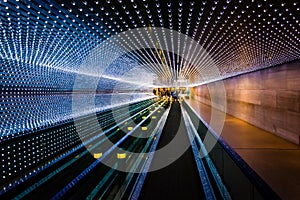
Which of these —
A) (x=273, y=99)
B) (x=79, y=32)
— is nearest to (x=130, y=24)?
(x=79, y=32)

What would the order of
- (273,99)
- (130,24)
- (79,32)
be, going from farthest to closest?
(273,99), (79,32), (130,24)

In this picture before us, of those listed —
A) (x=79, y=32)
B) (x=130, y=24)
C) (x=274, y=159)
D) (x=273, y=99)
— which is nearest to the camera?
(x=130, y=24)

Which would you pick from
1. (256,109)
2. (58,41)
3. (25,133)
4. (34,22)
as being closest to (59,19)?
(34,22)

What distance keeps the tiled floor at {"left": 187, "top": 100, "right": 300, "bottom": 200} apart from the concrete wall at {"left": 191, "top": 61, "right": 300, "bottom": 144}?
0.56 metres

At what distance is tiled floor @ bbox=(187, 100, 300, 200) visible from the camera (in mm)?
3902

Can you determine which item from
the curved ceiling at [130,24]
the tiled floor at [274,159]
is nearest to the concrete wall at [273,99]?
the tiled floor at [274,159]

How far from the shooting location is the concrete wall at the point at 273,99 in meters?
7.39

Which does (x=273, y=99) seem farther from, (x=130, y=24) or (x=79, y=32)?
(x=79, y=32)

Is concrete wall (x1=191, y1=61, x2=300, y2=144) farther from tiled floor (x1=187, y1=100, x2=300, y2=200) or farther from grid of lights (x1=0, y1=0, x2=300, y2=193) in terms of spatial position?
grid of lights (x1=0, y1=0, x2=300, y2=193)

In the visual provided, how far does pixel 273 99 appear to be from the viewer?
8.93 m

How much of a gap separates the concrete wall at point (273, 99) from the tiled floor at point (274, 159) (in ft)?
1.84

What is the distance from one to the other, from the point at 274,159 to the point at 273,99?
4.16 m

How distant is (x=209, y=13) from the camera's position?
12.1 feet

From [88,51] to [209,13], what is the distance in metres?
4.45
